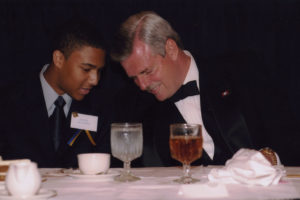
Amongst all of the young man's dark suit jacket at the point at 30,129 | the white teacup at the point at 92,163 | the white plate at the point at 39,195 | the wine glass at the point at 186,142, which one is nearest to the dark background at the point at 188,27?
the young man's dark suit jacket at the point at 30,129

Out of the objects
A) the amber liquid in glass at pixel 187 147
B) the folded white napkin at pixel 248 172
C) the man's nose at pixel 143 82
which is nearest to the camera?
the folded white napkin at pixel 248 172

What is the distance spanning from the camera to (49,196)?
1112mm

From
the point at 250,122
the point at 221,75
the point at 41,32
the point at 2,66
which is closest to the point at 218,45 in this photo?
the point at 221,75

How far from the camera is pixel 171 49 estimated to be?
255 cm

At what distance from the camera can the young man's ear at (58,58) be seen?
2.95m

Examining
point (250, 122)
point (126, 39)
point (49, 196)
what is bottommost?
point (49, 196)

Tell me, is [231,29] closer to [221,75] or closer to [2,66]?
[221,75]

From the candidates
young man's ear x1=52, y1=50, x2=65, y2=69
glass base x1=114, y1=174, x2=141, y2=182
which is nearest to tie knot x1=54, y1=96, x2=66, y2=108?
young man's ear x1=52, y1=50, x2=65, y2=69

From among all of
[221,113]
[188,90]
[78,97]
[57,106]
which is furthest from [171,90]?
[57,106]

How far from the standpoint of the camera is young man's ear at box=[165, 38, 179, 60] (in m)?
2.52

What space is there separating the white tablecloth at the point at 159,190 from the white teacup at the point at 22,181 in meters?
0.07

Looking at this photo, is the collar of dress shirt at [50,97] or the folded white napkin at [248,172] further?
the collar of dress shirt at [50,97]

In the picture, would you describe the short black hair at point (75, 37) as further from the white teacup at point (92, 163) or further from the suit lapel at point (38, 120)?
the white teacup at point (92, 163)

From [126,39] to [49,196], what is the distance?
4.66ft
